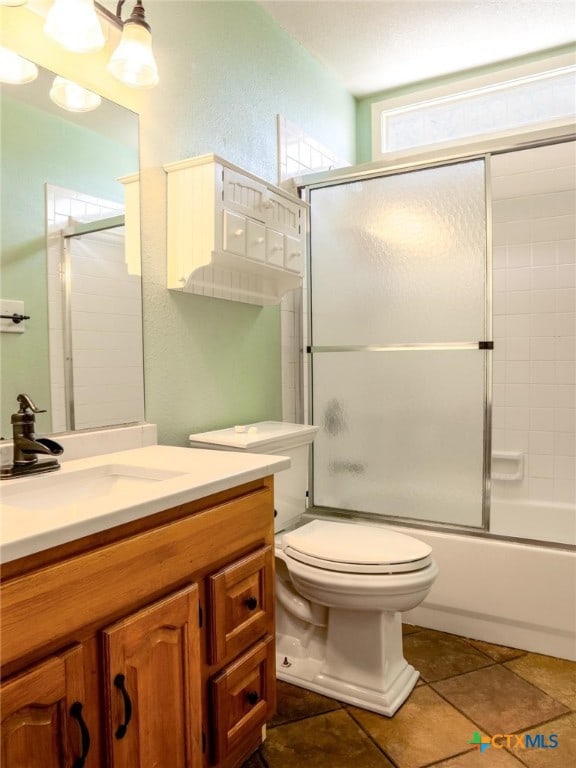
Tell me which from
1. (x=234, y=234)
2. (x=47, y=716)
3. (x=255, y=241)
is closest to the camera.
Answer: (x=47, y=716)

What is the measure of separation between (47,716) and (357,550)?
41.1 inches

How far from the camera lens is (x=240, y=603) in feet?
4.37

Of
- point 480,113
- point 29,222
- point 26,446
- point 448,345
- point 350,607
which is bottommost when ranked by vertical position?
point 350,607

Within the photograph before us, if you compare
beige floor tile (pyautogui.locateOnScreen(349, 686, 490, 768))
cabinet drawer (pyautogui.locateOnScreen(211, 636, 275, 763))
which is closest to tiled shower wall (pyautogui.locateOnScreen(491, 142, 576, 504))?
beige floor tile (pyautogui.locateOnScreen(349, 686, 490, 768))

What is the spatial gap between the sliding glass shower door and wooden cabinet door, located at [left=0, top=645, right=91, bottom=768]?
1.73m

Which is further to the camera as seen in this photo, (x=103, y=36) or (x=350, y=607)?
(x=350, y=607)

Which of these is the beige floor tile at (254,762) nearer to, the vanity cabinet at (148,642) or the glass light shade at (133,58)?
the vanity cabinet at (148,642)

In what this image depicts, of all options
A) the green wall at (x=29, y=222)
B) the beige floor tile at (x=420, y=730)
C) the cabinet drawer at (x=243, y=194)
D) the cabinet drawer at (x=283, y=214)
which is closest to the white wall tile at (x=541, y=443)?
the beige floor tile at (x=420, y=730)

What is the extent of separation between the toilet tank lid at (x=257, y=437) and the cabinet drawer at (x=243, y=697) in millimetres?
626

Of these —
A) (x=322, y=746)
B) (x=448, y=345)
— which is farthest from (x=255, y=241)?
(x=322, y=746)

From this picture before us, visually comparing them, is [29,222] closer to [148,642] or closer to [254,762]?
[148,642]

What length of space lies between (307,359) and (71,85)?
1.51 meters

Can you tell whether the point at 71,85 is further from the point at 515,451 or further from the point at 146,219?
the point at 515,451

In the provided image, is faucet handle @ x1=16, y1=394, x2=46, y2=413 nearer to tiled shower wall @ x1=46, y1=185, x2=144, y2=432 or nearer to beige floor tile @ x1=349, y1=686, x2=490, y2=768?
tiled shower wall @ x1=46, y1=185, x2=144, y2=432
